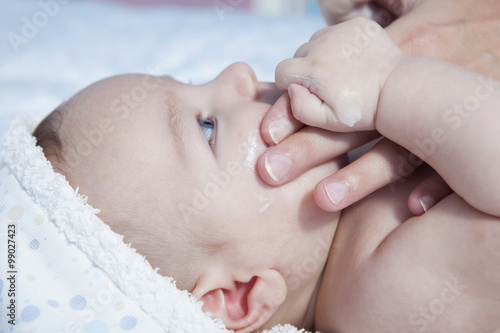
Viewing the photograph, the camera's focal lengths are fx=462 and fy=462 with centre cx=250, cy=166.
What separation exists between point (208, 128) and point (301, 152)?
0.87 ft

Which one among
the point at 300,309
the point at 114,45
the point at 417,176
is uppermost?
the point at 114,45

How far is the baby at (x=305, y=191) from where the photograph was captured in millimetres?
921

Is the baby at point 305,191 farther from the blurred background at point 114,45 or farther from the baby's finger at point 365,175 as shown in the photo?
the blurred background at point 114,45

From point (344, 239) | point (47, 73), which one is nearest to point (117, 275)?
point (344, 239)

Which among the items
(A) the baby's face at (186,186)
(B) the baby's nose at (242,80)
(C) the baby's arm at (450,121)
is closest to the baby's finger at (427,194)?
(C) the baby's arm at (450,121)

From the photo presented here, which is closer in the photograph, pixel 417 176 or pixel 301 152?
pixel 301 152

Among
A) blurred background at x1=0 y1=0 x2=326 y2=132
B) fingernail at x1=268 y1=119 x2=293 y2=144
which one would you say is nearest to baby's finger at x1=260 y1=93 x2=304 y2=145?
fingernail at x1=268 y1=119 x2=293 y2=144

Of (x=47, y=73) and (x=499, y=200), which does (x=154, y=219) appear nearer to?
(x=499, y=200)

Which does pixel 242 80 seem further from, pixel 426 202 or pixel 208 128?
pixel 426 202

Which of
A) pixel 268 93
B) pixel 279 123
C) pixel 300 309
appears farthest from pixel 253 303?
pixel 268 93

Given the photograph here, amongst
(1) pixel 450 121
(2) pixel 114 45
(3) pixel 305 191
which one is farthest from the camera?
(2) pixel 114 45

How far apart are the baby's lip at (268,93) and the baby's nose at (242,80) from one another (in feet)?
0.05

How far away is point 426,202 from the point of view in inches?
40.6

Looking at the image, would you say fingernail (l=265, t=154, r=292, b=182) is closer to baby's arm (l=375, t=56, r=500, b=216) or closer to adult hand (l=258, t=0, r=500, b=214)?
adult hand (l=258, t=0, r=500, b=214)
